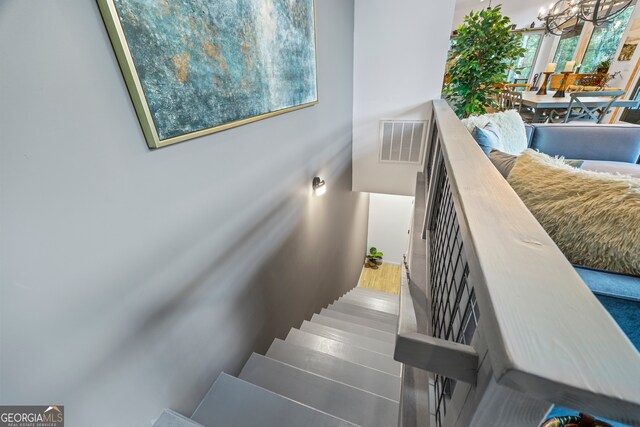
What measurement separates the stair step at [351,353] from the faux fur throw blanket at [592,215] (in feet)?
3.73

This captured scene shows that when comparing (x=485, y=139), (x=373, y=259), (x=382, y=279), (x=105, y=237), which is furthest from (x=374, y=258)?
(x=105, y=237)

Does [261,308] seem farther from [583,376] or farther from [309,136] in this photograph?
[583,376]

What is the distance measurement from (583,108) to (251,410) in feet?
17.7

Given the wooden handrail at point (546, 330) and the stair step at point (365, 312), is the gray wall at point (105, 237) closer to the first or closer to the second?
the wooden handrail at point (546, 330)

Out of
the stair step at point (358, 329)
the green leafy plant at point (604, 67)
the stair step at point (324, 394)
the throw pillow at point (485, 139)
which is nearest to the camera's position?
the stair step at point (324, 394)

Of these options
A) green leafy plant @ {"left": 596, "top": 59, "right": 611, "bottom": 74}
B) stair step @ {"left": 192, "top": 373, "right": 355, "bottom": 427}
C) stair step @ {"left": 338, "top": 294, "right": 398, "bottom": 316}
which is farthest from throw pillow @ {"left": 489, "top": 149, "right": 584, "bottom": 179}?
green leafy plant @ {"left": 596, "top": 59, "right": 611, "bottom": 74}

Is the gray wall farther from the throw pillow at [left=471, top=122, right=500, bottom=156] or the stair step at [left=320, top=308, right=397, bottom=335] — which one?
the throw pillow at [left=471, top=122, right=500, bottom=156]

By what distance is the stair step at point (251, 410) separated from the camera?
112 centimetres

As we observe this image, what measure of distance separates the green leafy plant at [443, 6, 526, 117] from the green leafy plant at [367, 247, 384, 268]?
340 cm

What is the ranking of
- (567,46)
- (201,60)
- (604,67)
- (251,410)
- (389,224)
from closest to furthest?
(201,60) < (251,410) < (389,224) < (604,67) < (567,46)

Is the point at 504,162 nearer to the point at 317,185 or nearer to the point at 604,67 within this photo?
the point at 317,185

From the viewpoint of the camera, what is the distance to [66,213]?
686 mm

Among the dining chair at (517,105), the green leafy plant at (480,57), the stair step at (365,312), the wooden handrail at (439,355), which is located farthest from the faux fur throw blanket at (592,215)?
the dining chair at (517,105)

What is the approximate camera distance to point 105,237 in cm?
78
